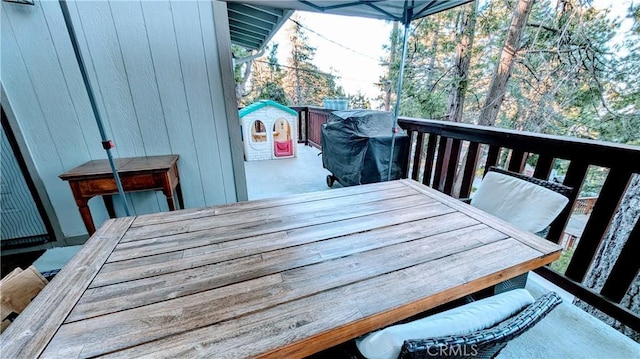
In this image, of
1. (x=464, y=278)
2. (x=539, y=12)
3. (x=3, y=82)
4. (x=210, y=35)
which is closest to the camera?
(x=464, y=278)

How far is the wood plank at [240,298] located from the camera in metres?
0.60

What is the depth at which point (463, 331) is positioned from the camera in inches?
23.0

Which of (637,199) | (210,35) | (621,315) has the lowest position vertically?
(621,315)

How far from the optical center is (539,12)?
471 cm

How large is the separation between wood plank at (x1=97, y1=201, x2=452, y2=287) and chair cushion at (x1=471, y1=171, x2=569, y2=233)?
1.25ft

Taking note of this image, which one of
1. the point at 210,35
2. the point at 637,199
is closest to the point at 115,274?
the point at 210,35

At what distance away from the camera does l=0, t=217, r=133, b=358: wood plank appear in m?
0.58

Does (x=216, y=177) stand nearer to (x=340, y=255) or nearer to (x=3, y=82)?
(x=3, y=82)

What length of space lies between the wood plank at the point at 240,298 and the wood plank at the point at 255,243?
164 millimetres

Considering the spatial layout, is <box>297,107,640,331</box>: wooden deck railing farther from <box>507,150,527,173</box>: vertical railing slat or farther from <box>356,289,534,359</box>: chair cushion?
<box>356,289,534,359</box>: chair cushion

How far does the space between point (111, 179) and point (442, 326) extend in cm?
223

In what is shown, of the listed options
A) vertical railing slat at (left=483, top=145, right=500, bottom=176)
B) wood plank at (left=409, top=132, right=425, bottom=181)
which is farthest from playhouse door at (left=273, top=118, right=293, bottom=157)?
vertical railing slat at (left=483, top=145, right=500, bottom=176)

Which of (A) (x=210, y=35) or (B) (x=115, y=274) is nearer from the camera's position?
(B) (x=115, y=274)

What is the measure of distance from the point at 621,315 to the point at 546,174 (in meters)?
0.80
